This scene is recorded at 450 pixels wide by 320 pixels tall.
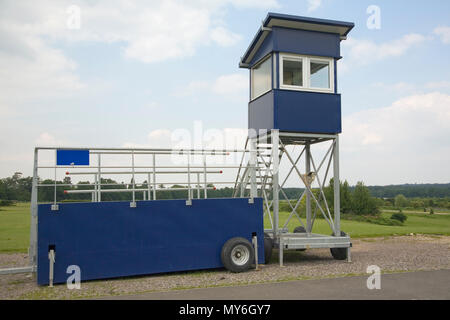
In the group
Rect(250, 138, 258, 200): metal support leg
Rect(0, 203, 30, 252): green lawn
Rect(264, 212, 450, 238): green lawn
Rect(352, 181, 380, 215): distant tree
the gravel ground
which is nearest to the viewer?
the gravel ground

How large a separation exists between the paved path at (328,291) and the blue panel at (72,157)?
4.00 metres

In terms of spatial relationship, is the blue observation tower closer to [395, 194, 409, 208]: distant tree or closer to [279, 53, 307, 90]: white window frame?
[279, 53, 307, 90]: white window frame

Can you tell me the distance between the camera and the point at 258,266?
39.8 ft

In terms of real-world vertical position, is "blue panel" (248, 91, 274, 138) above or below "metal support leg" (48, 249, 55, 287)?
above

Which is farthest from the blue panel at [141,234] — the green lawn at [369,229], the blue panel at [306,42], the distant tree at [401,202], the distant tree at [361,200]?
the distant tree at [401,202]

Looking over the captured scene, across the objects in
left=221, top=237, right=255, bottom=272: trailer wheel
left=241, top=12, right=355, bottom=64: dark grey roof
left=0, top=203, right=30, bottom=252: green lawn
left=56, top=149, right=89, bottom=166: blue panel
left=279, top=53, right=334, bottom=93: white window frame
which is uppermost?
left=241, top=12, right=355, bottom=64: dark grey roof

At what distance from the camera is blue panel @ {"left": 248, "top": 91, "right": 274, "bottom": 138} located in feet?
43.2

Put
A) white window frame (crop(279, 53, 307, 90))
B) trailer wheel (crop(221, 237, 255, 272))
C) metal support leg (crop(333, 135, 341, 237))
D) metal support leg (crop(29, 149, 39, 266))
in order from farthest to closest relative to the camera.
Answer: metal support leg (crop(333, 135, 341, 237))
white window frame (crop(279, 53, 307, 90))
trailer wheel (crop(221, 237, 255, 272))
metal support leg (crop(29, 149, 39, 266))

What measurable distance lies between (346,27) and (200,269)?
30.4 feet
